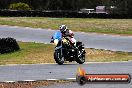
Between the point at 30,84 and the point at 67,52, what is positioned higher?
the point at 30,84

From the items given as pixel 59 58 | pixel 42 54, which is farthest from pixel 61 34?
pixel 42 54

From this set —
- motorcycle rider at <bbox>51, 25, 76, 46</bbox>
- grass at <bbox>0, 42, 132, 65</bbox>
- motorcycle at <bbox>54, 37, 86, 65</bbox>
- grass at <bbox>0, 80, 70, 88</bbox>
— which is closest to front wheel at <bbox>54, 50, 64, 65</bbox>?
motorcycle at <bbox>54, 37, 86, 65</bbox>

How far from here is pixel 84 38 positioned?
1233 inches

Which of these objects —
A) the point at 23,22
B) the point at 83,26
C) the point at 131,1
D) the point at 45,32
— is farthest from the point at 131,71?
the point at 131,1

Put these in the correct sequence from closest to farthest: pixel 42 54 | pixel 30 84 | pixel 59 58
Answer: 1. pixel 30 84
2. pixel 59 58
3. pixel 42 54

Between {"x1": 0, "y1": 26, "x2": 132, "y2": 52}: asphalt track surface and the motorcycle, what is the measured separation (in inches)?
309

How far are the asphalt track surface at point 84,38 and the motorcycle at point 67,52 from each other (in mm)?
7854

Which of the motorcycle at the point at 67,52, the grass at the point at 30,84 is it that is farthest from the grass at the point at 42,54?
the grass at the point at 30,84

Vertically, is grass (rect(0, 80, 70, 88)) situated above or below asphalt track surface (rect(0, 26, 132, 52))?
above

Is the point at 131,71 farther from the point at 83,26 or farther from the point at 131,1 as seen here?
the point at 131,1

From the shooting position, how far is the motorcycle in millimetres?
16203

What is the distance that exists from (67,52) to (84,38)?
14.8m

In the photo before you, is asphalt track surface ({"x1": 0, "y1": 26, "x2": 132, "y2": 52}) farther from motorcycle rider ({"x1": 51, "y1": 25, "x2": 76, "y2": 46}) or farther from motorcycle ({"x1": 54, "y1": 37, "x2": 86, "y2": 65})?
motorcycle rider ({"x1": 51, "y1": 25, "x2": 76, "y2": 46})

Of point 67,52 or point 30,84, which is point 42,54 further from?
point 30,84
